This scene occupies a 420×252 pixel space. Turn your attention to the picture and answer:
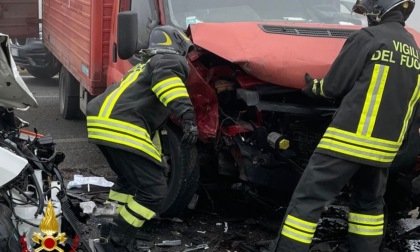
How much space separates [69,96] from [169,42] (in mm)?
4576

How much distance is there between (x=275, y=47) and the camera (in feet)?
14.8

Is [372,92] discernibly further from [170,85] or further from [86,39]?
[86,39]

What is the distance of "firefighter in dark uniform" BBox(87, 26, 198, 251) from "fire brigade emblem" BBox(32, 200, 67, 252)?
37.1 inches

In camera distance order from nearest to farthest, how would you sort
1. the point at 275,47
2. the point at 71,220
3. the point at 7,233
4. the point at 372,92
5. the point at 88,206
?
1. the point at 7,233
2. the point at 71,220
3. the point at 372,92
4. the point at 275,47
5. the point at 88,206

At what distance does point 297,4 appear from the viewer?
17.9 feet

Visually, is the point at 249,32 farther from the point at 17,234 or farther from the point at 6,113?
the point at 17,234

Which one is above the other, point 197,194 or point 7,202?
point 7,202

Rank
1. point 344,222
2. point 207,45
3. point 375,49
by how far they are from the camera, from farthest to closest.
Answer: point 344,222, point 207,45, point 375,49

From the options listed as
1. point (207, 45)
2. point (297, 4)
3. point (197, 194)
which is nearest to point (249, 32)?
point (207, 45)

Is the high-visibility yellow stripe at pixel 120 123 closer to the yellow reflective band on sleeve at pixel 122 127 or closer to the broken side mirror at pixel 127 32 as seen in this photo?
the yellow reflective band on sleeve at pixel 122 127

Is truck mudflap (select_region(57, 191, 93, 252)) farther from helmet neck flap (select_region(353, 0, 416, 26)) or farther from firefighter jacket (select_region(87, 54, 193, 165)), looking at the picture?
helmet neck flap (select_region(353, 0, 416, 26))

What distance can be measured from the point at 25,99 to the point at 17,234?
116cm

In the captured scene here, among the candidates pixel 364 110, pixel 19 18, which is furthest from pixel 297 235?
pixel 19 18

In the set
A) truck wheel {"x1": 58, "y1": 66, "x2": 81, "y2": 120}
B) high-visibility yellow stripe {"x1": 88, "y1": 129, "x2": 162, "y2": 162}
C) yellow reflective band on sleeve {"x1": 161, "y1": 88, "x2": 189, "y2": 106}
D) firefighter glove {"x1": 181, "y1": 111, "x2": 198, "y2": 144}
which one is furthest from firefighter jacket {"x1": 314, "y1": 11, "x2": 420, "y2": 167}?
truck wheel {"x1": 58, "y1": 66, "x2": 81, "y2": 120}
